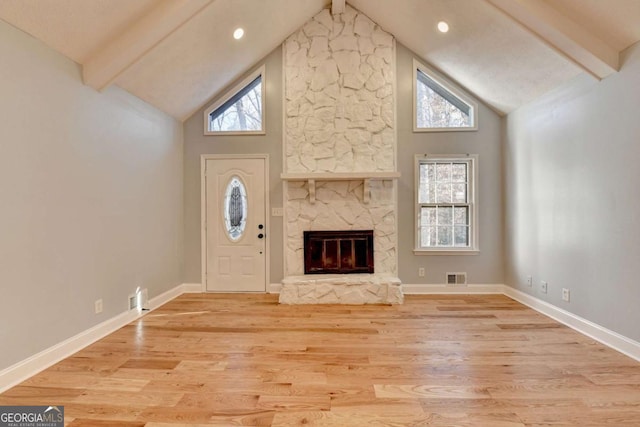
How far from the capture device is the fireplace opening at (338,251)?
188 inches

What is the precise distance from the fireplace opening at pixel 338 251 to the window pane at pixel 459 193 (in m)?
1.37

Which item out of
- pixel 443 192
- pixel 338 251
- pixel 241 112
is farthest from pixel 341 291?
pixel 241 112

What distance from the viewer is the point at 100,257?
124 inches

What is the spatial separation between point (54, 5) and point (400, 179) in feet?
13.5

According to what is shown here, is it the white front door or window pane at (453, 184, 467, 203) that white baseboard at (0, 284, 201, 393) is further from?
window pane at (453, 184, 467, 203)

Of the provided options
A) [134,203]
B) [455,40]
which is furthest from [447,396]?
[455,40]

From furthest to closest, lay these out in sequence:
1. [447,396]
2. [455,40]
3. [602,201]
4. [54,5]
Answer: [455,40] < [602,201] < [54,5] < [447,396]

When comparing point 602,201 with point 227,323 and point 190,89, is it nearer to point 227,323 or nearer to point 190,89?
point 227,323

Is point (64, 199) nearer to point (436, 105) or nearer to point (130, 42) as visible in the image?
point (130, 42)

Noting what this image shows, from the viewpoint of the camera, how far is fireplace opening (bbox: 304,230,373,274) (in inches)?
188

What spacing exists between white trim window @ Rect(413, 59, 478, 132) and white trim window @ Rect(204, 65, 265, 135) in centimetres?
232

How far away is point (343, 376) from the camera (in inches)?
93.5

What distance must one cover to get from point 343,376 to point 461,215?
336cm

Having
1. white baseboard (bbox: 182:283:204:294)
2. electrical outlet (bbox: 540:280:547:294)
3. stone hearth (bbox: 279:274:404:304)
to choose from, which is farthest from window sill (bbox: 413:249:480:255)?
white baseboard (bbox: 182:283:204:294)
